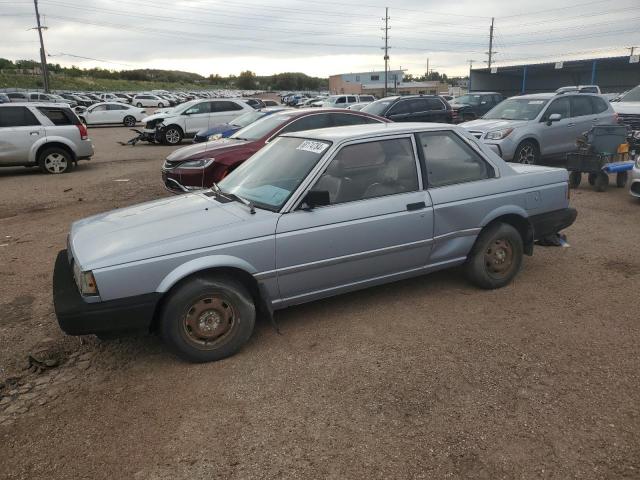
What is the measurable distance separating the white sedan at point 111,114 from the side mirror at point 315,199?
29749 millimetres

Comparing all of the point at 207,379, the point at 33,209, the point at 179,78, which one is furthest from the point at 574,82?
the point at 179,78

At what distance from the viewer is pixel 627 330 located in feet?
12.8

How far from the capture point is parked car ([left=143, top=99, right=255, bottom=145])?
62.2 ft

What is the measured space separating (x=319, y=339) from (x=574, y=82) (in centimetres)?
3719

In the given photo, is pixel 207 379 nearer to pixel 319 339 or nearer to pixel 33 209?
pixel 319 339

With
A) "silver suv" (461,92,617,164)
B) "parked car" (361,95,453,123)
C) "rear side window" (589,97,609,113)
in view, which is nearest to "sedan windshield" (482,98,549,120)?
"silver suv" (461,92,617,164)

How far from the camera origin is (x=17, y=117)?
1188 centimetres

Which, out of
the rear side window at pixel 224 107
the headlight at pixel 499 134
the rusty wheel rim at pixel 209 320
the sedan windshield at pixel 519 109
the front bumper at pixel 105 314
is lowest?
the rusty wheel rim at pixel 209 320

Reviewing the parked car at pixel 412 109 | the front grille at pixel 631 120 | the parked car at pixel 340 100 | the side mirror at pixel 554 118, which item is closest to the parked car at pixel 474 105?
the parked car at pixel 412 109

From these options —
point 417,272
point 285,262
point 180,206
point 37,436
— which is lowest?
point 37,436

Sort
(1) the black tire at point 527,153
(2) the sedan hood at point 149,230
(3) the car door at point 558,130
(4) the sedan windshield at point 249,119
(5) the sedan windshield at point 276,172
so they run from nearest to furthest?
(2) the sedan hood at point 149,230, (5) the sedan windshield at point 276,172, (1) the black tire at point 527,153, (3) the car door at point 558,130, (4) the sedan windshield at point 249,119

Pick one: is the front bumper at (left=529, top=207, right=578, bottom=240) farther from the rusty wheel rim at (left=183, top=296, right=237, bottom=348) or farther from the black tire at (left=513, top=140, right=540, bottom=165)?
the black tire at (left=513, top=140, right=540, bottom=165)

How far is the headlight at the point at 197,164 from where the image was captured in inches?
309

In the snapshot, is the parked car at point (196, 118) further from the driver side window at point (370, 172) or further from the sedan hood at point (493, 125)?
the driver side window at point (370, 172)
